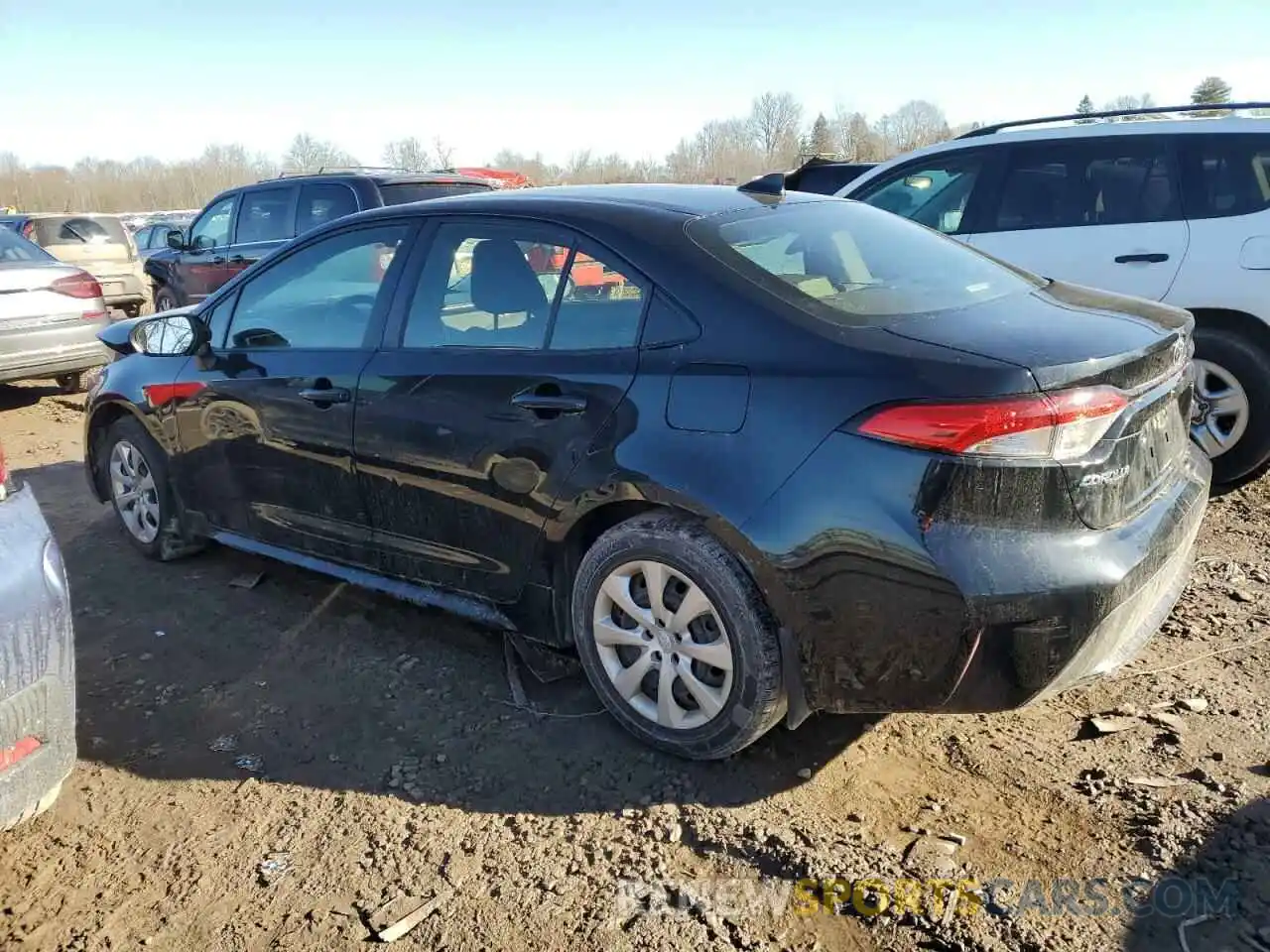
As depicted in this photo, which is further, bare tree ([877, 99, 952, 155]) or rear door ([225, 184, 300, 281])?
bare tree ([877, 99, 952, 155])

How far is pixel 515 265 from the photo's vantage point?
3.31 meters

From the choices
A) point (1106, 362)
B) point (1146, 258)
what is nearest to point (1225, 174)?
point (1146, 258)

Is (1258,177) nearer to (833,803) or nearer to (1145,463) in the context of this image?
(1145,463)

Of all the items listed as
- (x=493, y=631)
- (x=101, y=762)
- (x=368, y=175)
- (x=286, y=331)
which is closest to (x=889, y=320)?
(x=493, y=631)

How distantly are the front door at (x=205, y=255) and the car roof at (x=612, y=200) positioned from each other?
6.92 meters

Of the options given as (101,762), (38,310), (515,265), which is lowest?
(101,762)

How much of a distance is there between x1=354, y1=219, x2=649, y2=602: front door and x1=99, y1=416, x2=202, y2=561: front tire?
1547 millimetres

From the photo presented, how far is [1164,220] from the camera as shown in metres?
5.13

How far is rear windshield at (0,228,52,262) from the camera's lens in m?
8.43

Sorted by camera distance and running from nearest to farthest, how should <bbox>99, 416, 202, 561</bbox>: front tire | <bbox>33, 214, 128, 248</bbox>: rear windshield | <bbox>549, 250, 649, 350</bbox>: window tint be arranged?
<bbox>549, 250, 649, 350</bbox>: window tint → <bbox>99, 416, 202, 561</bbox>: front tire → <bbox>33, 214, 128, 248</bbox>: rear windshield

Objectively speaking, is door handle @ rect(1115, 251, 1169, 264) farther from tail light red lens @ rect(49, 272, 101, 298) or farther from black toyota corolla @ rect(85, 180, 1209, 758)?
tail light red lens @ rect(49, 272, 101, 298)

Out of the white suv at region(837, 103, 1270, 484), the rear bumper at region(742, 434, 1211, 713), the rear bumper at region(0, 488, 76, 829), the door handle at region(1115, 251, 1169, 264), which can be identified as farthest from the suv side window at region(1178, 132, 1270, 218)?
the rear bumper at region(0, 488, 76, 829)

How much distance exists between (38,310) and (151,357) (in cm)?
471

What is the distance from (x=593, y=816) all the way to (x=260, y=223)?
8365mm
